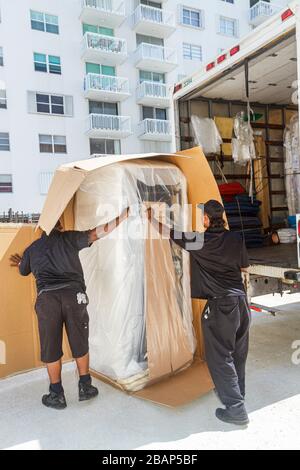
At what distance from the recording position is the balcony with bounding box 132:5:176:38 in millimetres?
23036

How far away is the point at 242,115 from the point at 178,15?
69.3 feet

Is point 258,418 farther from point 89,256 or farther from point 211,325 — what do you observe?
point 89,256

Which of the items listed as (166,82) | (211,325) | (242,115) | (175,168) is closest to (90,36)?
(166,82)

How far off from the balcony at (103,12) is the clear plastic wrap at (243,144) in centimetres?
1918

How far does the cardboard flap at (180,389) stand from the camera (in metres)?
3.28

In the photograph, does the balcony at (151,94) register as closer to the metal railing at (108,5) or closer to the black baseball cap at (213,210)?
the metal railing at (108,5)

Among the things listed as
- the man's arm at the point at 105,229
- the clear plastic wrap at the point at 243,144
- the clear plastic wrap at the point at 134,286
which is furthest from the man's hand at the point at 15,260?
the clear plastic wrap at the point at 243,144

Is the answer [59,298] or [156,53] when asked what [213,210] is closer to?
[59,298]

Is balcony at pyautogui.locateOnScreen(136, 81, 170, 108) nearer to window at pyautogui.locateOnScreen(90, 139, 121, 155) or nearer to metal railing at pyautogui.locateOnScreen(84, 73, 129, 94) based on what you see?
metal railing at pyautogui.locateOnScreen(84, 73, 129, 94)

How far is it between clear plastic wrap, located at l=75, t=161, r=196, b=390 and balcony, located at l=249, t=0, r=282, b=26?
26.7 meters

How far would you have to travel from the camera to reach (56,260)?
3.34 meters

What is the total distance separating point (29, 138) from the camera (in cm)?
2055

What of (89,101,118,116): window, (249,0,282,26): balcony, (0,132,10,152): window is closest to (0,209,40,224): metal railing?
(0,132,10,152): window

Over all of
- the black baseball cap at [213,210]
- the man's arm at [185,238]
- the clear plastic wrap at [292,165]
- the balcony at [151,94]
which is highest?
the balcony at [151,94]
